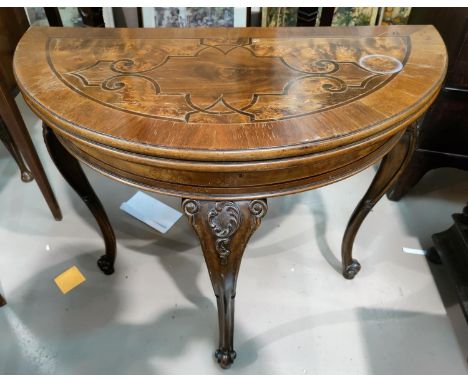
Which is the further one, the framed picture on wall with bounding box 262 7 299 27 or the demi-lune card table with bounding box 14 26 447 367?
the framed picture on wall with bounding box 262 7 299 27

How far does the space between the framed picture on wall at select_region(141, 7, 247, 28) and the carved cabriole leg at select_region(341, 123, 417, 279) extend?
886mm

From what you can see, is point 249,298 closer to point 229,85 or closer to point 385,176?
point 385,176

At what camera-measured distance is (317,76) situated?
0.65 meters

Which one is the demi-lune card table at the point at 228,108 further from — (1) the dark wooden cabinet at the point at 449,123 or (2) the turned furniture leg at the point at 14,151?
(2) the turned furniture leg at the point at 14,151

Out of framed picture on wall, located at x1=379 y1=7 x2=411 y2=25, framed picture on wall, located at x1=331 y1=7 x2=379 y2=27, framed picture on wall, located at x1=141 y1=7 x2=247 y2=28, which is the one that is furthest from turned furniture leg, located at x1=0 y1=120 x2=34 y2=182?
framed picture on wall, located at x1=379 y1=7 x2=411 y2=25

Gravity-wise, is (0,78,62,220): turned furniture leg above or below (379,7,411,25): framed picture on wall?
below

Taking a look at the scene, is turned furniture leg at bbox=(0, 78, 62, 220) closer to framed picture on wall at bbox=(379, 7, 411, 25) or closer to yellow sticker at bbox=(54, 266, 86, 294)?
yellow sticker at bbox=(54, 266, 86, 294)

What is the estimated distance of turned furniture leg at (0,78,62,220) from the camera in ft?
3.10

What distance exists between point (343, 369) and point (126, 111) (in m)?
0.71

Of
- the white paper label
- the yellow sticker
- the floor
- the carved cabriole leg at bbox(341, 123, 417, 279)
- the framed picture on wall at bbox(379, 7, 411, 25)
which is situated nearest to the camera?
the carved cabriole leg at bbox(341, 123, 417, 279)

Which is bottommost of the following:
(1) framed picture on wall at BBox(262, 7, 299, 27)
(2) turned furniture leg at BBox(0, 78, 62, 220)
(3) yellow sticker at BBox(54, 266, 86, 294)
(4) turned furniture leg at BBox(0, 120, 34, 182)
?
(3) yellow sticker at BBox(54, 266, 86, 294)

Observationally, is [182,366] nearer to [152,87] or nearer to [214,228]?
[214,228]

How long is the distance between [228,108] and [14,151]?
1.00m

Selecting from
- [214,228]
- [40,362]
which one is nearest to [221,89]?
[214,228]
